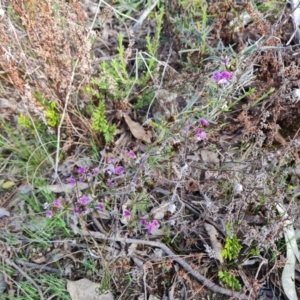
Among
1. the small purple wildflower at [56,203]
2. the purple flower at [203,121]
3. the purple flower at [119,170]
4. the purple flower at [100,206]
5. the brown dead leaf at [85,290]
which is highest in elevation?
the purple flower at [203,121]

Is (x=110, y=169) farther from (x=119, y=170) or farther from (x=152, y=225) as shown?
(x=152, y=225)

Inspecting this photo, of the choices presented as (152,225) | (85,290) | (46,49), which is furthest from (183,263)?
(46,49)

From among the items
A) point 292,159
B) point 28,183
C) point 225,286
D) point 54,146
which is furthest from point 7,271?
point 292,159

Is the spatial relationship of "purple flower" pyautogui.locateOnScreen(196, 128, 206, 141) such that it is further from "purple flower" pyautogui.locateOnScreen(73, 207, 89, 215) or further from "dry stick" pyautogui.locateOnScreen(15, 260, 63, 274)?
"dry stick" pyautogui.locateOnScreen(15, 260, 63, 274)

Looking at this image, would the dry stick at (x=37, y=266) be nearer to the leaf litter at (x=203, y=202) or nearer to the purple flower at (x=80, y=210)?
the leaf litter at (x=203, y=202)

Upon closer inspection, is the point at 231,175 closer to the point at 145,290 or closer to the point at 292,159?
the point at 292,159

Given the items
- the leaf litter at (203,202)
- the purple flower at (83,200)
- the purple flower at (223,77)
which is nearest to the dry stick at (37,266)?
the leaf litter at (203,202)

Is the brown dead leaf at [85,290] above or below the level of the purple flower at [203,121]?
below

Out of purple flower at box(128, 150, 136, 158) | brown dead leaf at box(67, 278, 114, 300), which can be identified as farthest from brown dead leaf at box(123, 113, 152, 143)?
brown dead leaf at box(67, 278, 114, 300)

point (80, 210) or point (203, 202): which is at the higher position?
point (203, 202)
